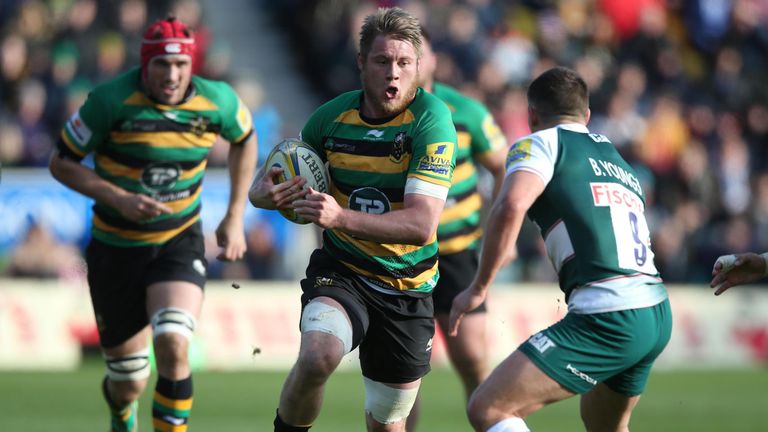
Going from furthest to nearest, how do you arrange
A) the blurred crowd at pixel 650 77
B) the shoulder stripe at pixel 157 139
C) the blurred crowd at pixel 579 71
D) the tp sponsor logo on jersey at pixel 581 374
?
the blurred crowd at pixel 650 77
the blurred crowd at pixel 579 71
the shoulder stripe at pixel 157 139
the tp sponsor logo on jersey at pixel 581 374

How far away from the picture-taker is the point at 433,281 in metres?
7.34

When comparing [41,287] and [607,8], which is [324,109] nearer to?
[41,287]

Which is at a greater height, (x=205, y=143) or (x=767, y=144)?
(x=205, y=143)

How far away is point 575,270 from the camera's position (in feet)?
21.4

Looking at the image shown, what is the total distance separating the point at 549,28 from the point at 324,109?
14.9 metres

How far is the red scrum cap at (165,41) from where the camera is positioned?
848cm

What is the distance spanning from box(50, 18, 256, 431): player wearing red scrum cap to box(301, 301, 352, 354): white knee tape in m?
1.67

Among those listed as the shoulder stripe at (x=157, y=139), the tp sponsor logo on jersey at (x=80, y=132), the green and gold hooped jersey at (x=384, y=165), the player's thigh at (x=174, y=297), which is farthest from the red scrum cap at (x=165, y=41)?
the green and gold hooped jersey at (x=384, y=165)

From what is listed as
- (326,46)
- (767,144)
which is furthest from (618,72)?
(326,46)

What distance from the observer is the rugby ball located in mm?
6969

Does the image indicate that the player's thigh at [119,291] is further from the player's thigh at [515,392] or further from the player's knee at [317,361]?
the player's thigh at [515,392]

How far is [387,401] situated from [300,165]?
144 cm

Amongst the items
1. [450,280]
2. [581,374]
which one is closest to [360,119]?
[581,374]

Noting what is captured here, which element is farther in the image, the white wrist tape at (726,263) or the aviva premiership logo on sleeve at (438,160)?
the white wrist tape at (726,263)
